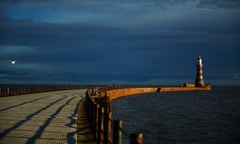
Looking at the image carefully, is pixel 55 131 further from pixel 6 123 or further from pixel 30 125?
pixel 6 123

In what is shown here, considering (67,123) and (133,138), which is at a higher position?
(133,138)

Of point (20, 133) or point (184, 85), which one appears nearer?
point (20, 133)

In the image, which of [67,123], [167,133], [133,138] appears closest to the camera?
[133,138]

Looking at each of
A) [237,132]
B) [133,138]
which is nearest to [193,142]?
[237,132]

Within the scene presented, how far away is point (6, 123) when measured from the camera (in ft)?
52.4

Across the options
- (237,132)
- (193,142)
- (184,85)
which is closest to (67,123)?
(193,142)

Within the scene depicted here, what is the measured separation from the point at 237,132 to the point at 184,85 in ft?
348

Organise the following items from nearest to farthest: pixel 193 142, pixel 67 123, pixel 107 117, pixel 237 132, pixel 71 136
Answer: pixel 107 117 → pixel 71 136 → pixel 67 123 → pixel 193 142 → pixel 237 132

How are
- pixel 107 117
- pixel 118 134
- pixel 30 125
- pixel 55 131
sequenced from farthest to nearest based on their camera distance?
pixel 30 125 → pixel 55 131 → pixel 107 117 → pixel 118 134

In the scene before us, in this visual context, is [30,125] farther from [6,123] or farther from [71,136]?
[71,136]

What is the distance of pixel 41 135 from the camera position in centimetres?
1295

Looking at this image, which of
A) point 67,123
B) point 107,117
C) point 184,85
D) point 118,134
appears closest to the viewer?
point 118,134

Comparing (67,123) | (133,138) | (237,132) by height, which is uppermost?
(133,138)

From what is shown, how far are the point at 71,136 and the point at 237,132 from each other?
2031cm
